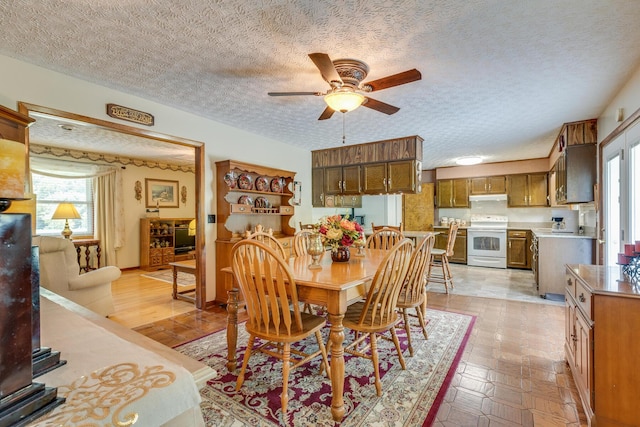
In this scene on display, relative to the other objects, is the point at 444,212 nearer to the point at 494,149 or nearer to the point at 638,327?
the point at 494,149

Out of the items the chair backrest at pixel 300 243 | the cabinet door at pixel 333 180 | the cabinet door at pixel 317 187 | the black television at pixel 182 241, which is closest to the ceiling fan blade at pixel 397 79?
the chair backrest at pixel 300 243

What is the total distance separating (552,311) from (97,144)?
715 cm

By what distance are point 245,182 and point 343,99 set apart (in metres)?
2.29

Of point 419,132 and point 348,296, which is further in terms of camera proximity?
point 419,132

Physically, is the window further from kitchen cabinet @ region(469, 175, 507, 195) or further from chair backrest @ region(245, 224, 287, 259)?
kitchen cabinet @ region(469, 175, 507, 195)

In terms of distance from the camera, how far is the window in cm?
536

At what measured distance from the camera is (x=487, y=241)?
6484mm

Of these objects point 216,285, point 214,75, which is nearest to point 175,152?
point 216,285

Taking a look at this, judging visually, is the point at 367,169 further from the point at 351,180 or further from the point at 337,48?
the point at 337,48

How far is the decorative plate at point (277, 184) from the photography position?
4.63 meters

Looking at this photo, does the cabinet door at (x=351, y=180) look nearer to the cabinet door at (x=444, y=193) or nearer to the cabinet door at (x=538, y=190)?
the cabinet door at (x=444, y=193)

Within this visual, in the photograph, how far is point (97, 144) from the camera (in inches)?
202

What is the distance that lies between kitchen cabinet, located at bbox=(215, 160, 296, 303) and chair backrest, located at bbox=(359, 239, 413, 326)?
2.21 m

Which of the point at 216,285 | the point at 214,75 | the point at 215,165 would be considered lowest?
the point at 216,285
